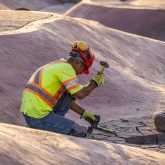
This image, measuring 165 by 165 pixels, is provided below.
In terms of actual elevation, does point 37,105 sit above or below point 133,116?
above

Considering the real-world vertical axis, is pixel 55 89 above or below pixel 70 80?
below

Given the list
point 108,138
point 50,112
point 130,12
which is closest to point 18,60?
point 108,138

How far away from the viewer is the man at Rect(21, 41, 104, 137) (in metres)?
6.37

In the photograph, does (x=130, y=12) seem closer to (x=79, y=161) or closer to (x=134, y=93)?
(x=134, y=93)

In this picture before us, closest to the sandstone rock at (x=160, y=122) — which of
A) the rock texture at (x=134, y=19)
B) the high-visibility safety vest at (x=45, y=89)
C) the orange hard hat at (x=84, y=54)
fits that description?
the orange hard hat at (x=84, y=54)

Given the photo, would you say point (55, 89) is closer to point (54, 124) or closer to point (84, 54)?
point (54, 124)

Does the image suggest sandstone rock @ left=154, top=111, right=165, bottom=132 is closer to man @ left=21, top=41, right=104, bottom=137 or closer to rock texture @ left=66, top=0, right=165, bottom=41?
man @ left=21, top=41, right=104, bottom=137

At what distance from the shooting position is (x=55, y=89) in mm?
6512

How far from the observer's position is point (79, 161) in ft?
17.6

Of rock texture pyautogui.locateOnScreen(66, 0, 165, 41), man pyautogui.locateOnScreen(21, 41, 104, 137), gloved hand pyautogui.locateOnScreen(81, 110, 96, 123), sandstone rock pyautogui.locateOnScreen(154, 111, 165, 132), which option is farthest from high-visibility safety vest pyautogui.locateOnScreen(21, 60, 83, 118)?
rock texture pyautogui.locateOnScreen(66, 0, 165, 41)

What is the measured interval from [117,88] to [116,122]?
5.45ft

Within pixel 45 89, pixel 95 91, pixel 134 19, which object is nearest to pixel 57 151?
pixel 45 89

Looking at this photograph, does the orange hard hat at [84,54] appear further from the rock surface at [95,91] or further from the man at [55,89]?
the rock surface at [95,91]

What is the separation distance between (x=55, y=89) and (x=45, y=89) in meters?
0.11
